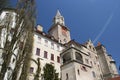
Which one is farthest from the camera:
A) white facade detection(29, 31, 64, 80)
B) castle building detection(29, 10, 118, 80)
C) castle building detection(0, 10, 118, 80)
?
white facade detection(29, 31, 64, 80)

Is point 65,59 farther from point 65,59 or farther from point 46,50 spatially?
point 46,50

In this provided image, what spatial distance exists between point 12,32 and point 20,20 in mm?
1122

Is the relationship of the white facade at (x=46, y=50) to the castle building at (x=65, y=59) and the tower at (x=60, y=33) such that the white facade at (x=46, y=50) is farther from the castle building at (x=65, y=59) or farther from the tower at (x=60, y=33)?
the tower at (x=60, y=33)

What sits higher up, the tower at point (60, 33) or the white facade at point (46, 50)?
the tower at point (60, 33)

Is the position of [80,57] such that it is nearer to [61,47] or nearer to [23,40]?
[61,47]

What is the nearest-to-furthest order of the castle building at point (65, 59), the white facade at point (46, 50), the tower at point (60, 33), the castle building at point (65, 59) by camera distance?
the castle building at point (65, 59), the castle building at point (65, 59), the white facade at point (46, 50), the tower at point (60, 33)

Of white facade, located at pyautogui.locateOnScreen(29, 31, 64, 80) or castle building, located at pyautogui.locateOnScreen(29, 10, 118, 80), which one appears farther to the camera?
white facade, located at pyautogui.locateOnScreen(29, 31, 64, 80)

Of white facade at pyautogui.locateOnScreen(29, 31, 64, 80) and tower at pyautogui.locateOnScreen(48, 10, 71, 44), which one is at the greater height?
tower at pyautogui.locateOnScreen(48, 10, 71, 44)

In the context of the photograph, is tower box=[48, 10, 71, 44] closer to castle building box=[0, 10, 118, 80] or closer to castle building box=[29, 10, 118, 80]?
castle building box=[0, 10, 118, 80]

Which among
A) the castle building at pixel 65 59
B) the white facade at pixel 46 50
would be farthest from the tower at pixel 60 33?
the white facade at pixel 46 50

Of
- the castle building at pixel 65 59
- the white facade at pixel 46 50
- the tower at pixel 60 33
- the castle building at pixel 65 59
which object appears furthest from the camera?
the tower at pixel 60 33

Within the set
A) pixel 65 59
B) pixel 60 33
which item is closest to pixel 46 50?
pixel 65 59

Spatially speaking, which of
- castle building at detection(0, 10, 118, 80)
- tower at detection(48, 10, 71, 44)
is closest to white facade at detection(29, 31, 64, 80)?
castle building at detection(0, 10, 118, 80)

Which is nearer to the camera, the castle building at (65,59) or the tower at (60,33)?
the castle building at (65,59)
